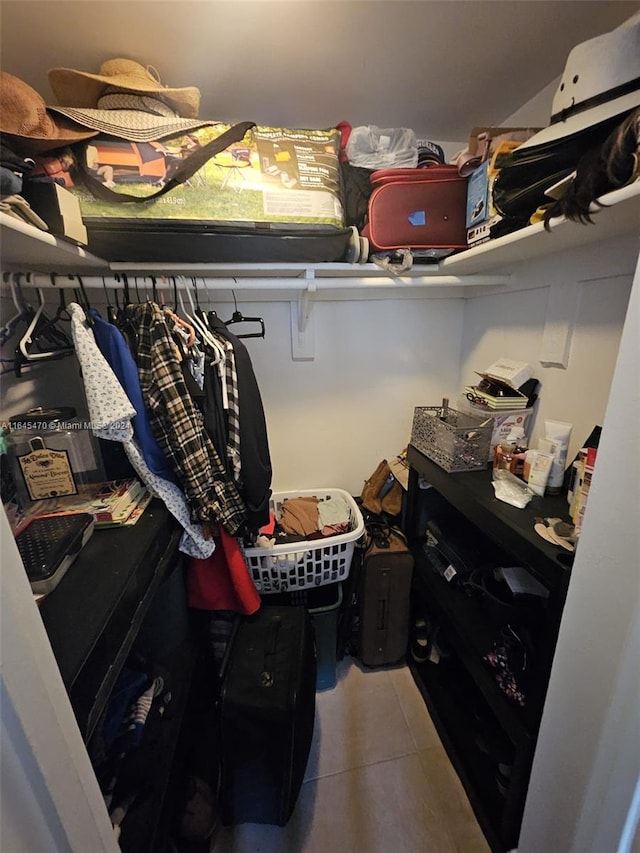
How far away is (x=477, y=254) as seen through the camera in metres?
1.01

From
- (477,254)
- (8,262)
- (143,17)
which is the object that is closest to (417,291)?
(477,254)

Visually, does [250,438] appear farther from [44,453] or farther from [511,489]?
[511,489]

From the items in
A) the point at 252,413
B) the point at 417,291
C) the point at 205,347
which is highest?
the point at 417,291

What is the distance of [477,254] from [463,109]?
22.7 inches

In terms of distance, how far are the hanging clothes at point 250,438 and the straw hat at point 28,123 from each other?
55cm

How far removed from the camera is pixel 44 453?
86cm

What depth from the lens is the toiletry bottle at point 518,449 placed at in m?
1.06

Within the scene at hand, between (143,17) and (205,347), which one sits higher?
(143,17)

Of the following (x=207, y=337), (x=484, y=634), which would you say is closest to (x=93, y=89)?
(x=207, y=337)

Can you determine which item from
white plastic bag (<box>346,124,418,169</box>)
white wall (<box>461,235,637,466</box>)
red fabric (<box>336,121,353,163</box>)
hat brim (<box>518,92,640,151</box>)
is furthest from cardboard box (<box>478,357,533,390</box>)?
red fabric (<box>336,121,353,163</box>)

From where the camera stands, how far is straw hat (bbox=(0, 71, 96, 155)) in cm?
77

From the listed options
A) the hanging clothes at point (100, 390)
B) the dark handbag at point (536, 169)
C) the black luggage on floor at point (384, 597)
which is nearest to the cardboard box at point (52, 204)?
the hanging clothes at point (100, 390)

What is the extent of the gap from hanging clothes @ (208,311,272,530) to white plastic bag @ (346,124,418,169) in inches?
28.4

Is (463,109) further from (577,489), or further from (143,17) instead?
(577,489)
